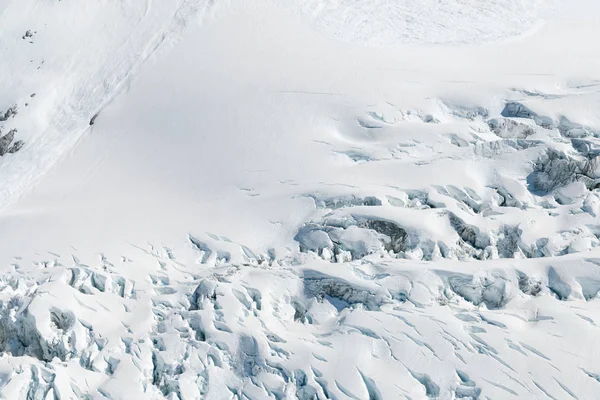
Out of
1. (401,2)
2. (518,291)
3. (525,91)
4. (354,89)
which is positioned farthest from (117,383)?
Result: (401,2)

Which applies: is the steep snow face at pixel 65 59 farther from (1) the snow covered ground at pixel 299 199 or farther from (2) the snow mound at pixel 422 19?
(2) the snow mound at pixel 422 19

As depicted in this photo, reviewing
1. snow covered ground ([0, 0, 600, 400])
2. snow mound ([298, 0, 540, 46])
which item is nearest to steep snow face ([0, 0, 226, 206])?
snow covered ground ([0, 0, 600, 400])

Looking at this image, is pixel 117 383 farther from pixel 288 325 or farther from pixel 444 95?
pixel 444 95

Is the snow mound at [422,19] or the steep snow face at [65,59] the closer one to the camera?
the steep snow face at [65,59]

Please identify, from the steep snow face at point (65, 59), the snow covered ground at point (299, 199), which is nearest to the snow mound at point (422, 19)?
the snow covered ground at point (299, 199)

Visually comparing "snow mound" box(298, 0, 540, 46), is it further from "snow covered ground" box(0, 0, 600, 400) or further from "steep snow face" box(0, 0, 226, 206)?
"steep snow face" box(0, 0, 226, 206)

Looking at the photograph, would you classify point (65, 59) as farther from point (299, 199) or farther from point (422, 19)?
point (422, 19)
